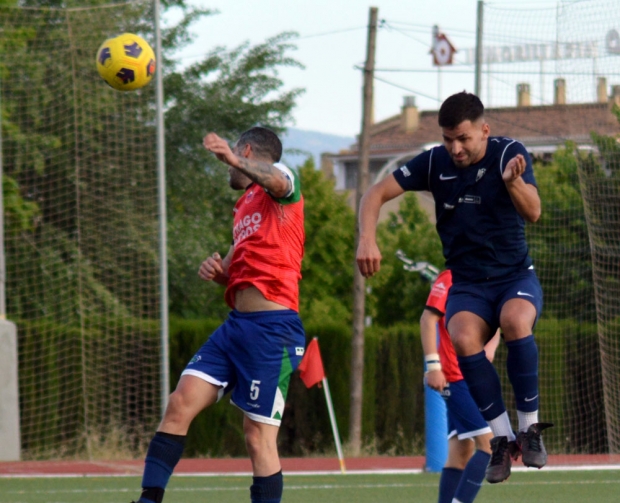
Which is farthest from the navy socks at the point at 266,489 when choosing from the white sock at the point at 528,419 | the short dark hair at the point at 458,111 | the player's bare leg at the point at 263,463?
the short dark hair at the point at 458,111

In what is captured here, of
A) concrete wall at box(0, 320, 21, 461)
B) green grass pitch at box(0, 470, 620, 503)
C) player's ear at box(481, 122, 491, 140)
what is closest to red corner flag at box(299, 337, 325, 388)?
green grass pitch at box(0, 470, 620, 503)

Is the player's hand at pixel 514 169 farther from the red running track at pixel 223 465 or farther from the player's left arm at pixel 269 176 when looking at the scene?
the red running track at pixel 223 465

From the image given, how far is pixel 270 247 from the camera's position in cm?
626

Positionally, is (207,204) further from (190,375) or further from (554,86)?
(190,375)

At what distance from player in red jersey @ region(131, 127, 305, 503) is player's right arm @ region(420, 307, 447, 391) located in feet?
4.49

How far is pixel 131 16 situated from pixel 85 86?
116 inches

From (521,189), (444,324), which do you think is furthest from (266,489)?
(444,324)

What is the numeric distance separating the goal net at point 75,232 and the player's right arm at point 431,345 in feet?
29.0

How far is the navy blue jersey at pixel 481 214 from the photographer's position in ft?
19.9

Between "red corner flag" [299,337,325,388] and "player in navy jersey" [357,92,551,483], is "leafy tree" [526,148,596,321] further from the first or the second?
"player in navy jersey" [357,92,551,483]

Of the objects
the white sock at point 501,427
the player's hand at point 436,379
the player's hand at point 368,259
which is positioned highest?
the player's hand at point 368,259

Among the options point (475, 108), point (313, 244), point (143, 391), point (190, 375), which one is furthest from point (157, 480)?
point (313, 244)

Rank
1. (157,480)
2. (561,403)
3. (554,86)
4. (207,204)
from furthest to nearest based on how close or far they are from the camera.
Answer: (207,204) < (561,403) < (554,86) < (157,480)

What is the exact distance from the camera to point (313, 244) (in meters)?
36.5
